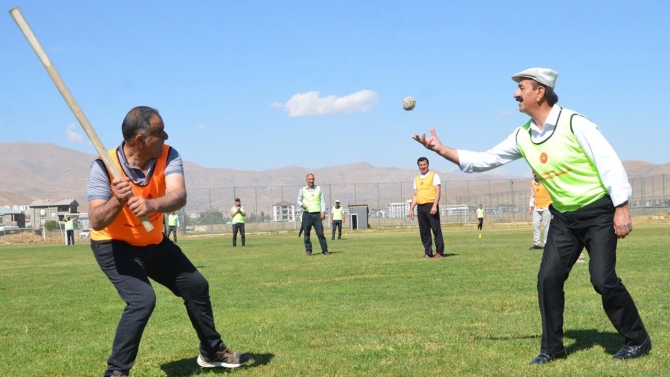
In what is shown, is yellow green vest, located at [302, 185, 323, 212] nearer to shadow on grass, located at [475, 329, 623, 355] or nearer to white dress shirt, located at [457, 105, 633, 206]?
shadow on grass, located at [475, 329, 623, 355]

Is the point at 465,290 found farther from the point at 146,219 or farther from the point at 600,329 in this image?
the point at 146,219

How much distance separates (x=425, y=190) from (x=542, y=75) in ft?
41.2

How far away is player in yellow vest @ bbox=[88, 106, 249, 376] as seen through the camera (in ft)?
18.4

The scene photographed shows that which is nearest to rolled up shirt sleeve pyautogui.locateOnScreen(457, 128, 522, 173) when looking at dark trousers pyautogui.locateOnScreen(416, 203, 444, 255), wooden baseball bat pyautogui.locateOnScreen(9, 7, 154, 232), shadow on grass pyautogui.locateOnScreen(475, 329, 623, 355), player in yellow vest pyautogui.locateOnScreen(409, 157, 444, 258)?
shadow on grass pyautogui.locateOnScreen(475, 329, 623, 355)

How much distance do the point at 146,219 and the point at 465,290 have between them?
682 centimetres

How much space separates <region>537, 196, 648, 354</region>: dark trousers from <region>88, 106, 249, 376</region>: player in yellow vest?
2.79m

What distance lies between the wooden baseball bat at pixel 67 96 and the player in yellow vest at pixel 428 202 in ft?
44.2

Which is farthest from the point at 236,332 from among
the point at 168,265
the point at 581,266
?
the point at 581,266

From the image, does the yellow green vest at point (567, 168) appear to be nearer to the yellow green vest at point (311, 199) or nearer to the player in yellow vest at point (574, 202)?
the player in yellow vest at point (574, 202)

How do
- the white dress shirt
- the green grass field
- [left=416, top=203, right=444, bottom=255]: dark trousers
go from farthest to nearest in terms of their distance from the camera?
[left=416, top=203, right=444, bottom=255]: dark trousers → the green grass field → the white dress shirt

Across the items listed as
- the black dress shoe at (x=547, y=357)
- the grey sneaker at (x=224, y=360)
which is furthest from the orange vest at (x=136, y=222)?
the black dress shoe at (x=547, y=357)

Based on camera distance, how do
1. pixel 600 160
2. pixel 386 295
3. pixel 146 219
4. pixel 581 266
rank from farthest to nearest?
1. pixel 581 266
2. pixel 386 295
3. pixel 600 160
4. pixel 146 219

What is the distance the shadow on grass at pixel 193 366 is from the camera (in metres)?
6.55

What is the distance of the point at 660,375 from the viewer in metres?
5.78
